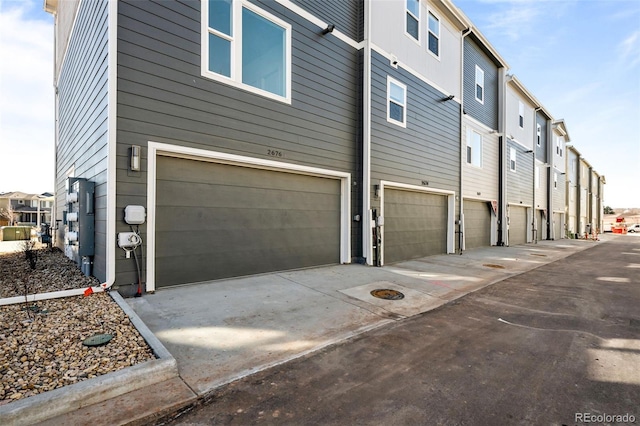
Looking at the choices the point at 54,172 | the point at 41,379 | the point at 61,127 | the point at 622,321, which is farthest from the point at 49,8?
the point at 622,321

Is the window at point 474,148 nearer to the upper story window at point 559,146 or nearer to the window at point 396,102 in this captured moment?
the window at point 396,102

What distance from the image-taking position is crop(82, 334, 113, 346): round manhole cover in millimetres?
2740

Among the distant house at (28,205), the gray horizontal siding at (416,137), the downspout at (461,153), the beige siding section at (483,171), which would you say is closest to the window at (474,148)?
the beige siding section at (483,171)

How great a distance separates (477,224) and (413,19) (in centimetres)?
862

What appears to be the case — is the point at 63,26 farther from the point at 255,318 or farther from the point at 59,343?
the point at 255,318

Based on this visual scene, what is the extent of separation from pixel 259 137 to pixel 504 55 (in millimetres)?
14370

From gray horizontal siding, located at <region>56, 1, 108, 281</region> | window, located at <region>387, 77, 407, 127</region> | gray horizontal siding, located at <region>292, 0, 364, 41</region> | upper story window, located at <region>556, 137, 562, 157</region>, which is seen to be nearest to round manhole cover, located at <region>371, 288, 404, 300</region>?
gray horizontal siding, located at <region>56, 1, 108, 281</region>

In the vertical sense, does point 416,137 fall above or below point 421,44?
below

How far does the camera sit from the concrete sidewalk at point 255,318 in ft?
7.29

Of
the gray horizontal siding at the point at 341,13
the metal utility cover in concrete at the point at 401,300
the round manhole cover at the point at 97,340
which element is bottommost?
the metal utility cover in concrete at the point at 401,300

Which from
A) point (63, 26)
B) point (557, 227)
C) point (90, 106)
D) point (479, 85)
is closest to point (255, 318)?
point (90, 106)

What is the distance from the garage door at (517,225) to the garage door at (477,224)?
263 cm

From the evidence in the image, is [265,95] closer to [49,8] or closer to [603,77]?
[49,8]

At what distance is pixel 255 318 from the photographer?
3.79m
